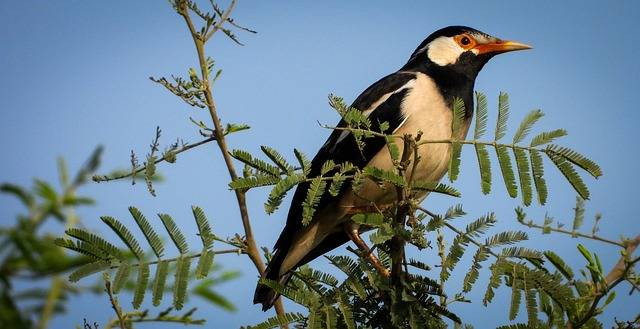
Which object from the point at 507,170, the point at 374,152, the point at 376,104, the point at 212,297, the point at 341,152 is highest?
the point at 376,104

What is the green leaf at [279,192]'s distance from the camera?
4145 mm

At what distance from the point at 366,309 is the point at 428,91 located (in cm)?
243

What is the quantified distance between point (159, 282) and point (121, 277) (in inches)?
7.7

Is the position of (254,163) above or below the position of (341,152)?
below

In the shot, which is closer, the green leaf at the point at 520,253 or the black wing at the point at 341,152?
the green leaf at the point at 520,253

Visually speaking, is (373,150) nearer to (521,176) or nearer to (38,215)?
(521,176)

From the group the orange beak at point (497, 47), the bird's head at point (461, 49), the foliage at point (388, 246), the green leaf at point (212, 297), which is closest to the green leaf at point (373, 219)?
the foliage at point (388, 246)

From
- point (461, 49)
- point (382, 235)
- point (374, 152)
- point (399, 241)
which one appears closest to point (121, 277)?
point (382, 235)

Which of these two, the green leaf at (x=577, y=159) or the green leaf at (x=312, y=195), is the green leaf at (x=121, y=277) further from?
the green leaf at (x=577, y=159)

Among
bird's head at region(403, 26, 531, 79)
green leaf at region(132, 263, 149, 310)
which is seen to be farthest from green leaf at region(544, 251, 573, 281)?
bird's head at region(403, 26, 531, 79)

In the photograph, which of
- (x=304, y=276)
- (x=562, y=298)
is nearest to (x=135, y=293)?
(x=304, y=276)

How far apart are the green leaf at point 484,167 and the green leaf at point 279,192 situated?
1.01m

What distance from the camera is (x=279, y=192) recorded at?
4141 mm

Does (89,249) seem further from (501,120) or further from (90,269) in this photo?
(501,120)
